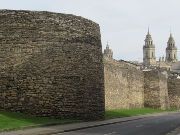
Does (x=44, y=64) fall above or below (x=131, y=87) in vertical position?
above

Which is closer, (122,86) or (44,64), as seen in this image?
(44,64)

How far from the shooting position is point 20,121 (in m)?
25.4

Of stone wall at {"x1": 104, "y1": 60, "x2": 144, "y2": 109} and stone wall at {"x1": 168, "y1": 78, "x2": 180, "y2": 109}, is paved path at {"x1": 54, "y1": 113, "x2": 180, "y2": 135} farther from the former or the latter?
stone wall at {"x1": 168, "y1": 78, "x2": 180, "y2": 109}

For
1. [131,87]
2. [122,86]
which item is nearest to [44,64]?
[122,86]

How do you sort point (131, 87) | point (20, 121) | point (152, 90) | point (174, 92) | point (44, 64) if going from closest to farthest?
point (20, 121)
point (44, 64)
point (131, 87)
point (152, 90)
point (174, 92)

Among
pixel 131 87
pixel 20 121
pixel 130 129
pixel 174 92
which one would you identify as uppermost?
pixel 131 87

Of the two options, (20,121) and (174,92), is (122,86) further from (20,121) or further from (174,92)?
(174,92)

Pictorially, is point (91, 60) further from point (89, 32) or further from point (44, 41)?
point (44, 41)

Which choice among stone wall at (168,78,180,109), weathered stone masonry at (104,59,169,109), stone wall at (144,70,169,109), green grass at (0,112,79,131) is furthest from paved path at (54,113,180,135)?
stone wall at (168,78,180,109)

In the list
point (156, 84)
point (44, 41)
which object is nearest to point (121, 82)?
point (156, 84)

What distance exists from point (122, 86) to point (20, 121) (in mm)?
29239

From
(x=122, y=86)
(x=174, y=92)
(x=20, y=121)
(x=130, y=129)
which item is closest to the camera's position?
(x=20, y=121)

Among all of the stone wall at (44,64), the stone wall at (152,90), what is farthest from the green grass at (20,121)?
the stone wall at (152,90)

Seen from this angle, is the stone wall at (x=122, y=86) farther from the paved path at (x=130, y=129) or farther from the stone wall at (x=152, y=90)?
the paved path at (x=130, y=129)
